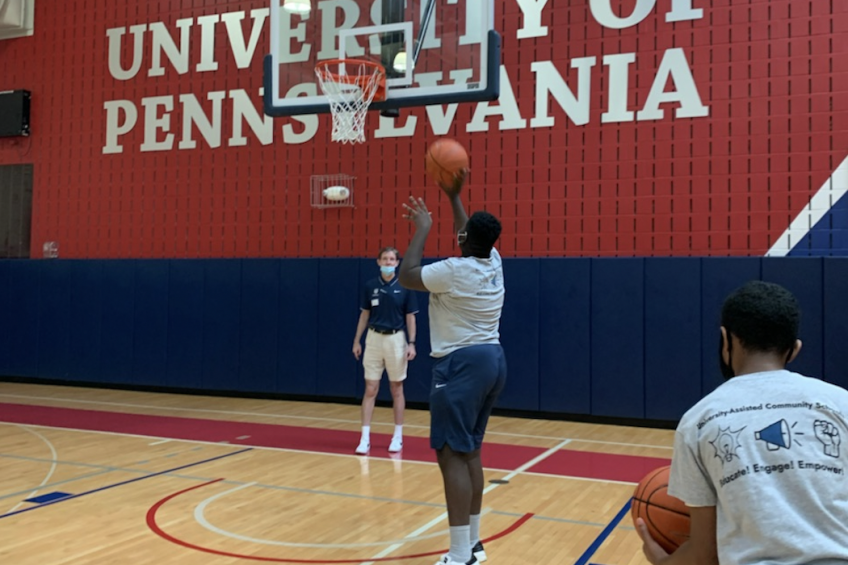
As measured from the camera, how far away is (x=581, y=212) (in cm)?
872

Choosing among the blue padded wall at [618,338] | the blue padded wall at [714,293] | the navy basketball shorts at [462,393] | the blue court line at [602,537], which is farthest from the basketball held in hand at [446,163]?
the blue padded wall at [714,293]

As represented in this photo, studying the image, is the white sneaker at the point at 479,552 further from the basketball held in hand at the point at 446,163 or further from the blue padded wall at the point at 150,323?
the blue padded wall at the point at 150,323

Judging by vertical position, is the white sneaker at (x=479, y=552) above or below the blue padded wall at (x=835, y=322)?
below

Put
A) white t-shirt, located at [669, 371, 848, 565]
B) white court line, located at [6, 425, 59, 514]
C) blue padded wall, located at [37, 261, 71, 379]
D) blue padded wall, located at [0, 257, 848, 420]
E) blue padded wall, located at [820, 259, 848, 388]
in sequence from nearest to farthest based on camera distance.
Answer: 1. white t-shirt, located at [669, 371, 848, 565]
2. white court line, located at [6, 425, 59, 514]
3. blue padded wall, located at [820, 259, 848, 388]
4. blue padded wall, located at [0, 257, 848, 420]
5. blue padded wall, located at [37, 261, 71, 379]

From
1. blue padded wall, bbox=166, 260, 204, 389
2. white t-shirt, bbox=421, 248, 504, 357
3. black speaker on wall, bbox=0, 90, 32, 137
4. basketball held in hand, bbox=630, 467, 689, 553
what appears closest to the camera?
Result: basketball held in hand, bbox=630, 467, 689, 553

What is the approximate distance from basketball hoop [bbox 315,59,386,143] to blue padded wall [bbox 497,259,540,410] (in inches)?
108

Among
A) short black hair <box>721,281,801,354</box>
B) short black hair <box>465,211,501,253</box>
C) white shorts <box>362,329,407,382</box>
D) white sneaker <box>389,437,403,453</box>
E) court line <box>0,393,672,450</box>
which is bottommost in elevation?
court line <box>0,393,672,450</box>

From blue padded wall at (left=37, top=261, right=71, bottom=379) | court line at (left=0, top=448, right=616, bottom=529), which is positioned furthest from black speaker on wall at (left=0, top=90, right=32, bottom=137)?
court line at (left=0, top=448, right=616, bottom=529)

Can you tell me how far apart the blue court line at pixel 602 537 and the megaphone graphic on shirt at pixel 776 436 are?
2606mm

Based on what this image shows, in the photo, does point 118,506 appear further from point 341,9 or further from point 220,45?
point 220,45

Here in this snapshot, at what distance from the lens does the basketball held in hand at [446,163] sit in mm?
3945

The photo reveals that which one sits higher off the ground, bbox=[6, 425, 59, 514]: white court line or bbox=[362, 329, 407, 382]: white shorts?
bbox=[362, 329, 407, 382]: white shorts

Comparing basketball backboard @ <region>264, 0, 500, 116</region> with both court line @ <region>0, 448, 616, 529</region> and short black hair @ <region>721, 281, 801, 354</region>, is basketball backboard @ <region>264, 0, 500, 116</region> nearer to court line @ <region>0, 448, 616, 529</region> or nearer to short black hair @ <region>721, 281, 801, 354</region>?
court line @ <region>0, 448, 616, 529</region>

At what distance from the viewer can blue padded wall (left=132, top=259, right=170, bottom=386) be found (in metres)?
10.6
